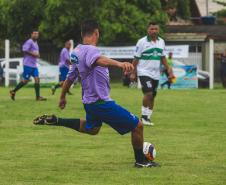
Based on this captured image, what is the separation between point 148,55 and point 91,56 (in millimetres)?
6364

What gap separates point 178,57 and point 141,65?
21.7 metres

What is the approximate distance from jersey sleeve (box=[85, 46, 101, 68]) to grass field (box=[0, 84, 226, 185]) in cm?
126

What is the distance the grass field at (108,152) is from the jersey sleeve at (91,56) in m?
1.26

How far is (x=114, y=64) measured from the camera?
925 cm

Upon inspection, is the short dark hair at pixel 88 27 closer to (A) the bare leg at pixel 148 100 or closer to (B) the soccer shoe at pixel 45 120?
(B) the soccer shoe at pixel 45 120

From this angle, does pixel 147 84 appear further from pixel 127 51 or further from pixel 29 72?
pixel 127 51

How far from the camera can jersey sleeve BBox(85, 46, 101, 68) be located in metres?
9.64

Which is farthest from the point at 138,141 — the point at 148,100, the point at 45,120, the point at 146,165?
the point at 148,100

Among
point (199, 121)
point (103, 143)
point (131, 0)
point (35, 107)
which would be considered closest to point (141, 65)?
point (199, 121)

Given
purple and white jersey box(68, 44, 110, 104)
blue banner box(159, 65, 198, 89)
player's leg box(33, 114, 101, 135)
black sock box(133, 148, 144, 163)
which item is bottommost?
blue banner box(159, 65, 198, 89)

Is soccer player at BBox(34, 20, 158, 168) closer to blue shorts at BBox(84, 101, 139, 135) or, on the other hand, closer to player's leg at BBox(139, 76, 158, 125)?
blue shorts at BBox(84, 101, 139, 135)

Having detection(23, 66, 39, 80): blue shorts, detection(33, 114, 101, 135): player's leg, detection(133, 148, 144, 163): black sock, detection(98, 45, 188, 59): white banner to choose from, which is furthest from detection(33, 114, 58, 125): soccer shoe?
detection(98, 45, 188, 59): white banner

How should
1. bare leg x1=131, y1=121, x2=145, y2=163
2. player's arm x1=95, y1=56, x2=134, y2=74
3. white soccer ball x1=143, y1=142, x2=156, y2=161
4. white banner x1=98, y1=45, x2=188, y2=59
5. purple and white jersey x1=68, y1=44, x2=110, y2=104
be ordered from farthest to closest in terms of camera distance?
white banner x1=98, y1=45, x2=188, y2=59 < white soccer ball x1=143, y1=142, x2=156, y2=161 < bare leg x1=131, y1=121, x2=145, y2=163 < purple and white jersey x1=68, y1=44, x2=110, y2=104 < player's arm x1=95, y1=56, x2=134, y2=74

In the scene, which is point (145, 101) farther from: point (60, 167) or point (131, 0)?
point (131, 0)
